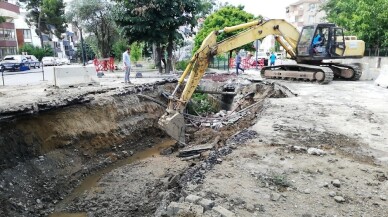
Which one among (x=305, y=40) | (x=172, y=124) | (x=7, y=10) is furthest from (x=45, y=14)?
(x=172, y=124)

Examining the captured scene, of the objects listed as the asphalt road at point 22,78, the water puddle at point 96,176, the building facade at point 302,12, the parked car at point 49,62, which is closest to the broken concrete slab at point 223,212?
the water puddle at point 96,176

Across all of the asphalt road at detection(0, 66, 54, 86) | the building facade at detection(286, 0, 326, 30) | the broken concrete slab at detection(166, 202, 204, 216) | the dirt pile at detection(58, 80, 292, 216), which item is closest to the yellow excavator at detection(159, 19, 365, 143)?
the dirt pile at detection(58, 80, 292, 216)

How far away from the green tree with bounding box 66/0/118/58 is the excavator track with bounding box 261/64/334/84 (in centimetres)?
1531

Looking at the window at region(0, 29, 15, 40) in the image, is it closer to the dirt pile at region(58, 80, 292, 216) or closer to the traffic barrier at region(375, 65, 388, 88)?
the dirt pile at region(58, 80, 292, 216)

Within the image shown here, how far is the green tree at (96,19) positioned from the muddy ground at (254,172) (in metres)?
19.0

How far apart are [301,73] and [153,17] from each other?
8814 millimetres

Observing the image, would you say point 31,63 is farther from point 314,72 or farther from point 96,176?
point 314,72

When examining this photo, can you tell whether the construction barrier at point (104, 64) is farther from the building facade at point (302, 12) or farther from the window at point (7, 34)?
the building facade at point (302, 12)

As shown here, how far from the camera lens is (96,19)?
28531 millimetres

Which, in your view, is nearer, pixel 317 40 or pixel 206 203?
pixel 206 203

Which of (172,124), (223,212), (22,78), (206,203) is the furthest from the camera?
(22,78)

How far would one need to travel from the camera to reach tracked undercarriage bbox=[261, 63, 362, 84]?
14580mm

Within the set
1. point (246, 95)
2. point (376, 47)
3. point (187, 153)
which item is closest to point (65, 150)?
point (187, 153)

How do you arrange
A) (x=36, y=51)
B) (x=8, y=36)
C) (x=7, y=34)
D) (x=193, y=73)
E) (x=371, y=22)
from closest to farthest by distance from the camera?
(x=193, y=73) → (x=371, y=22) → (x=7, y=34) → (x=8, y=36) → (x=36, y=51)
